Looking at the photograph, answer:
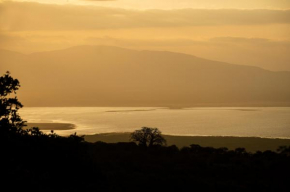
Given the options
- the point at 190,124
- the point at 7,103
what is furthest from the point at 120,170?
the point at 190,124

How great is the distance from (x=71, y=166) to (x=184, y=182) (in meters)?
6.79

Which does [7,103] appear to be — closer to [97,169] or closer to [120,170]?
[97,169]

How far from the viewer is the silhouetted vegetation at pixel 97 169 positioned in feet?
71.2

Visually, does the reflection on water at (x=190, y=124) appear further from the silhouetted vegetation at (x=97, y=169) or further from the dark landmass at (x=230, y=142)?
the silhouetted vegetation at (x=97, y=169)

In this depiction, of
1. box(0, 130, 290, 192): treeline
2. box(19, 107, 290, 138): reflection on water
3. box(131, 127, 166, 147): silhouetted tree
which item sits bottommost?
box(0, 130, 290, 192): treeline

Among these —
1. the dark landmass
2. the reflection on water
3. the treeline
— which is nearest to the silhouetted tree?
the treeline

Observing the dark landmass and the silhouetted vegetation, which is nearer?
the silhouetted vegetation

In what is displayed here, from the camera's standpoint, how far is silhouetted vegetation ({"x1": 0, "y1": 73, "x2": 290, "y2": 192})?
854 inches

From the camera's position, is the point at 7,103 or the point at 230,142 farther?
the point at 230,142

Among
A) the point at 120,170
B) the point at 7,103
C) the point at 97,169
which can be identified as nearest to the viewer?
the point at 7,103

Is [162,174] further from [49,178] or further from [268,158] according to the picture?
[268,158]

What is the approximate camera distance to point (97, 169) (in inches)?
1000

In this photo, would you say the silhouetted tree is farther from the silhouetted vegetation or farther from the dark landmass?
the dark landmass

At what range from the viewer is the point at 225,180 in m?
28.5
